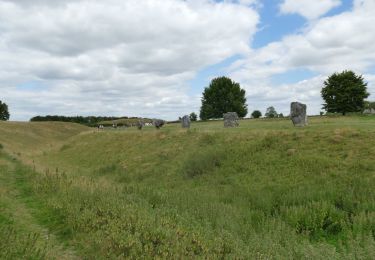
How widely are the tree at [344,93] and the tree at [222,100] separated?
2232 cm

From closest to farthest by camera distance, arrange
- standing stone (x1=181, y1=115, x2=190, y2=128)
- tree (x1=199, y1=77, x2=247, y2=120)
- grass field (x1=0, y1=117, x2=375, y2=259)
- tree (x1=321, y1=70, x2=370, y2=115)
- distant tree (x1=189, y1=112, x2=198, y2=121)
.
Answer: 1. grass field (x1=0, y1=117, x2=375, y2=259)
2. standing stone (x1=181, y1=115, x2=190, y2=128)
3. tree (x1=321, y1=70, x2=370, y2=115)
4. tree (x1=199, y1=77, x2=247, y2=120)
5. distant tree (x1=189, y1=112, x2=198, y2=121)

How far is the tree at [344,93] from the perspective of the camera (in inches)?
2174

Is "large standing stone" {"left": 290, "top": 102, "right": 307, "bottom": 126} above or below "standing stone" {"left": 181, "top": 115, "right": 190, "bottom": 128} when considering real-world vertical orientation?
above

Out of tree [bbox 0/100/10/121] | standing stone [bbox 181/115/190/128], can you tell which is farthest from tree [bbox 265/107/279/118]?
tree [bbox 0/100/10/121]

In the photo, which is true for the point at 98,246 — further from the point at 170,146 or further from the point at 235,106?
the point at 235,106

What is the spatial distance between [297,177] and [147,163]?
1203cm

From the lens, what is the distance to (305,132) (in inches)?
863

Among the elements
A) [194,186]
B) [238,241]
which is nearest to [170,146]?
[194,186]

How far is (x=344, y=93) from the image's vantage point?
182 ft

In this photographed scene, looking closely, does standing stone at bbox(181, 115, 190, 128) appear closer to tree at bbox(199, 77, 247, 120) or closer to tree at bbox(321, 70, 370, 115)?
tree at bbox(321, 70, 370, 115)

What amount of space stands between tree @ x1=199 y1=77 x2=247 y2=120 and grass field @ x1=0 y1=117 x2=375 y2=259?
4969 centimetres

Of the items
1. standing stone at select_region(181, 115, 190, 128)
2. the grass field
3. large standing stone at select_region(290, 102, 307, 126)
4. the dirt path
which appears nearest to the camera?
the grass field

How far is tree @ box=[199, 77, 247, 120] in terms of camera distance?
77438 mm

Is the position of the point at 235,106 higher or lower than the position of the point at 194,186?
higher
